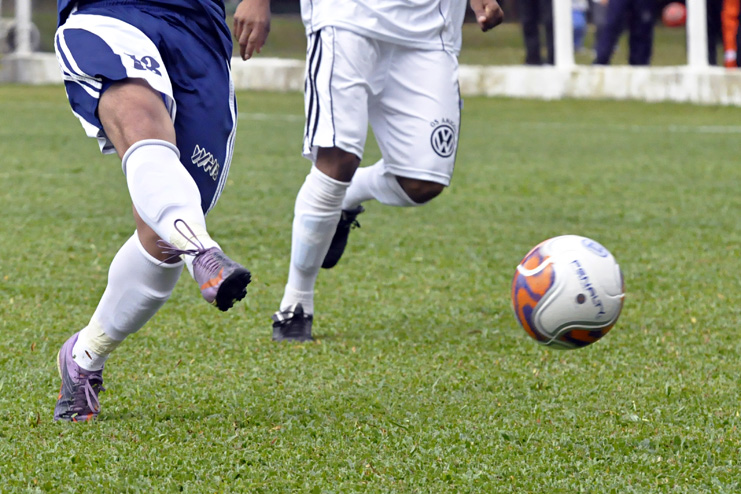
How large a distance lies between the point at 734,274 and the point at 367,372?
7.63 ft

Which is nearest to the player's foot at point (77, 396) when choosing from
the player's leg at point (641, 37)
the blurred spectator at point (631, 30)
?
the blurred spectator at point (631, 30)

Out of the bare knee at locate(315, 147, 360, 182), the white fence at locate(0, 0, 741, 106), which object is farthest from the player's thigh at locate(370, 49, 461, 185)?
the white fence at locate(0, 0, 741, 106)

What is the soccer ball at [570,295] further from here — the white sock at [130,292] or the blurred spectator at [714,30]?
the blurred spectator at [714,30]

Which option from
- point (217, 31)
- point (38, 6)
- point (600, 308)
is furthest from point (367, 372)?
point (38, 6)

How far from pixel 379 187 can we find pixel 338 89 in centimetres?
48

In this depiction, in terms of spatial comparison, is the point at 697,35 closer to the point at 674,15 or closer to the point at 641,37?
the point at 641,37

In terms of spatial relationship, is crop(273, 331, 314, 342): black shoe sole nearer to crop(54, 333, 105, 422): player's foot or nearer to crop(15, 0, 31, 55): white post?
crop(54, 333, 105, 422): player's foot

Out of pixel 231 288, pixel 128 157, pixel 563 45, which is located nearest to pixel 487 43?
pixel 563 45

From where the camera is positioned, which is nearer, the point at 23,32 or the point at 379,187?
the point at 379,187

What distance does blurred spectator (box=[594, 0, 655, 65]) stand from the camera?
16.1 m

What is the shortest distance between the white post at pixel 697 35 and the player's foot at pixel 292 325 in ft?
41.5

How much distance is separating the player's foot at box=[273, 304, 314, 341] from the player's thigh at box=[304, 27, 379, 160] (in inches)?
20.8

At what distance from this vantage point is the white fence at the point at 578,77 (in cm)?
1538

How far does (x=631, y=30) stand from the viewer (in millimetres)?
16391
